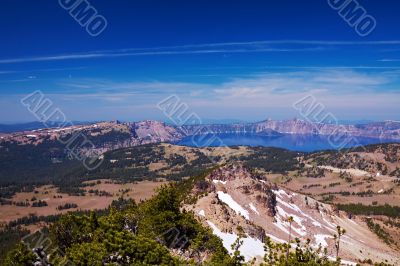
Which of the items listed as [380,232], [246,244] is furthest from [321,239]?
[380,232]

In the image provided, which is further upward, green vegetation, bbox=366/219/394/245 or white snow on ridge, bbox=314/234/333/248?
white snow on ridge, bbox=314/234/333/248

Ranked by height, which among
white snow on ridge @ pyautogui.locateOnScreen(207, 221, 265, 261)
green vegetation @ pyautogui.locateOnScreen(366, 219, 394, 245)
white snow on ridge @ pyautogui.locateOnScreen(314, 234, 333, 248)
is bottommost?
green vegetation @ pyautogui.locateOnScreen(366, 219, 394, 245)

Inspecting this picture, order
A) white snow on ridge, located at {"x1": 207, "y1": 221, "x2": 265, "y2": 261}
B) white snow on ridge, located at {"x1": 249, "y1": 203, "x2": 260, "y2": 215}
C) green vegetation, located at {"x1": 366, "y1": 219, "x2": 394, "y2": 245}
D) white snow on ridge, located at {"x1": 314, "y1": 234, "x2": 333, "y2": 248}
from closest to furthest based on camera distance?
1. white snow on ridge, located at {"x1": 207, "y1": 221, "x2": 265, "y2": 261}
2. white snow on ridge, located at {"x1": 314, "y1": 234, "x2": 333, "y2": 248}
3. white snow on ridge, located at {"x1": 249, "y1": 203, "x2": 260, "y2": 215}
4. green vegetation, located at {"x1": 366, "y1": 219, "x2": 394, "y2": 245}

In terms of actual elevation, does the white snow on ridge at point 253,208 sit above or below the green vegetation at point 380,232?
above

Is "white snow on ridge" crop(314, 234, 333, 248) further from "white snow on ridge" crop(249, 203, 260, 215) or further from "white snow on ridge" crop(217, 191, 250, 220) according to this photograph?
"white snow on ridge" crop(217, 191, 250, 220)

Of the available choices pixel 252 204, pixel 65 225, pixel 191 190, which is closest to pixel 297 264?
pixel 65 225

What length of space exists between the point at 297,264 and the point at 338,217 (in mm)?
99605

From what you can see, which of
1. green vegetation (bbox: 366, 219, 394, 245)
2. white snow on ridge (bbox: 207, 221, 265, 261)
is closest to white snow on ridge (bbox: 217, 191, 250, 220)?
white snow on ridge (bbox: 207, 221, 265, 261)

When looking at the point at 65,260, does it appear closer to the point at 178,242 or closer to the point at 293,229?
the point at 178,242

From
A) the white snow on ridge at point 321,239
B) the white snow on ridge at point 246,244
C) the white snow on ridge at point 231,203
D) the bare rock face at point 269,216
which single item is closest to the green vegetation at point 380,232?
the bare rock face at point 269,216

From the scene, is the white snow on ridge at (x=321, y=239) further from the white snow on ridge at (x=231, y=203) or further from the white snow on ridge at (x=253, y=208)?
the white snow on ridge at (x=231, y=203)

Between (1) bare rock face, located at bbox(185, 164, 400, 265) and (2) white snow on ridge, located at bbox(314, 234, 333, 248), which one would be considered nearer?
(1) bare rock face, located at bbox(185, 164, 400, 265)

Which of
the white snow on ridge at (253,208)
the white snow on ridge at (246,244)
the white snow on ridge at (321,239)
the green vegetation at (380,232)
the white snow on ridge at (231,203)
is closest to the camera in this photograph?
the white snow on ridge at (246,244)

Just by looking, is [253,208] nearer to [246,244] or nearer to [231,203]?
[231,203]
